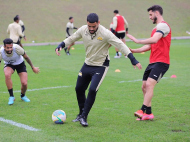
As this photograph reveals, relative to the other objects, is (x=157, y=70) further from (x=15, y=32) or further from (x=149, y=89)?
(x=15, y=32)

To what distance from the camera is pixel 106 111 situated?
712cm

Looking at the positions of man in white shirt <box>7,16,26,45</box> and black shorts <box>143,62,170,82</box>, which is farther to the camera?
man in white shirt <box>7,16,26,45</box>

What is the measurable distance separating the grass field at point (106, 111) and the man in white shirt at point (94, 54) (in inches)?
21.2

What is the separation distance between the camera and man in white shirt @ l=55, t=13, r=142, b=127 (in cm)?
588

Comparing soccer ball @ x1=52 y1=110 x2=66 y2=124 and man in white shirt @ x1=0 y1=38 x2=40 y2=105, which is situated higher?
man in white shirt @ x1=0 y1=38 x2=40 y2=105

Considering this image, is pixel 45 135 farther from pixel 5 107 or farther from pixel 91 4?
pixel 91 4

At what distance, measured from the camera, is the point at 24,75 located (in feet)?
27.2

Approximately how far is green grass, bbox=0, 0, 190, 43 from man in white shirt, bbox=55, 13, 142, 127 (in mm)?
26301

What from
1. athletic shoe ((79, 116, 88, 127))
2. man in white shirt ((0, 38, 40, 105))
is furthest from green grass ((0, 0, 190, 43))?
athletic shoe ((79, 116, 88, 127))

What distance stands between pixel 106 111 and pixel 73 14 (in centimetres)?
3397

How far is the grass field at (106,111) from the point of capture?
5.41m

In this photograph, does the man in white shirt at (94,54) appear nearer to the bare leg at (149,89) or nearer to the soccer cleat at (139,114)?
the bare leg at (149,89)

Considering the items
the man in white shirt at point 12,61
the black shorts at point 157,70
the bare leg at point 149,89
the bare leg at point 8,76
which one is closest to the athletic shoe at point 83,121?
the bare leg at point 149,89

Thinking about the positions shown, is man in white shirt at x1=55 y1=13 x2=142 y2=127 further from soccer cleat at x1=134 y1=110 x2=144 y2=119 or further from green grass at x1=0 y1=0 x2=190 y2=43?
green grass at x1=0 y1=0 x2=190 y2=43
